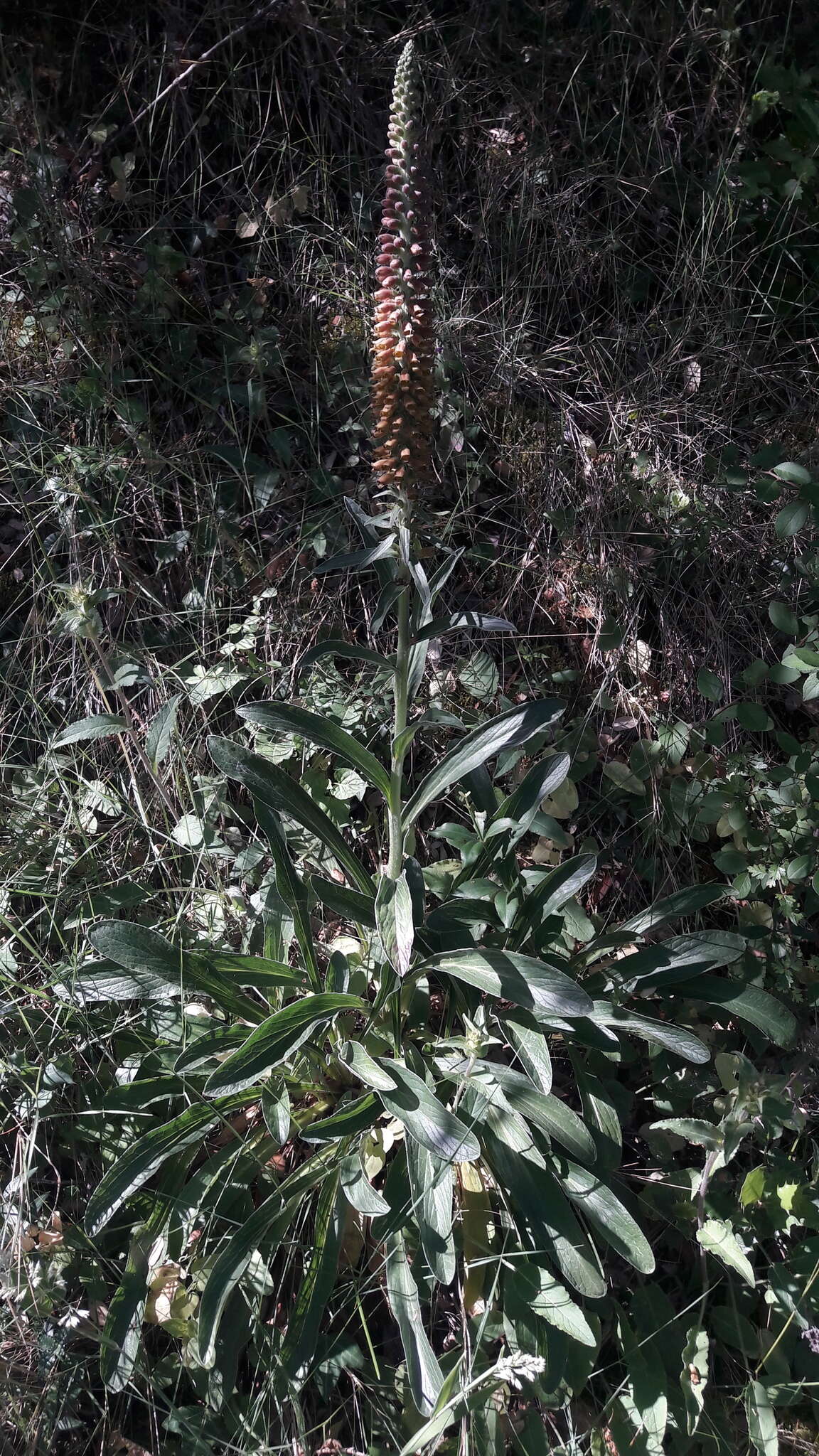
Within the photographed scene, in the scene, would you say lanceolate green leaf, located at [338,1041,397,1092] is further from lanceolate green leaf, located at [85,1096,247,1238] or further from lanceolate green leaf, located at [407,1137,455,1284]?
lanceolate green leaf, located at [85,1096,247,1238]

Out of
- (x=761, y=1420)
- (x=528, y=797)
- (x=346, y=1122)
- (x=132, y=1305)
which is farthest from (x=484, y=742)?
(x=761, y=1420)

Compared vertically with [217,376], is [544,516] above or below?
below

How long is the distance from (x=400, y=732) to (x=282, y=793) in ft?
1.31

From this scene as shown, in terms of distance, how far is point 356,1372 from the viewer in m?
2.25

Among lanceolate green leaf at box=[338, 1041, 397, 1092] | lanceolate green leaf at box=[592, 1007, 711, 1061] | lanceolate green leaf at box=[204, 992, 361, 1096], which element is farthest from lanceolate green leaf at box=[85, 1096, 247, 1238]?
lanceolate green leaf at box=[592, 1007, 711, 1061]

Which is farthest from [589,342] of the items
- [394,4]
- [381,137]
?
[394,4]

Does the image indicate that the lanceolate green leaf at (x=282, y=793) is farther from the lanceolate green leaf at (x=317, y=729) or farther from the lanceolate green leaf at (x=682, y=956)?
the lanceolate green leaf at (x=682, y=956)

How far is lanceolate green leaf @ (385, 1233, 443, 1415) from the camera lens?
195cm

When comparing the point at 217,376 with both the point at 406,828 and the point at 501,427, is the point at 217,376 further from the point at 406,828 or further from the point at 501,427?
the point at 406,828

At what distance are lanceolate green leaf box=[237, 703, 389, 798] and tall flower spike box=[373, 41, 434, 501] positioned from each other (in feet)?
1.63

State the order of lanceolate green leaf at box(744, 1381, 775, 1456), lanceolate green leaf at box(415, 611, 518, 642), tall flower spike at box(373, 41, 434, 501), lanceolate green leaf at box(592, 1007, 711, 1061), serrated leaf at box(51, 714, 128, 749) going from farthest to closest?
serrated leaf at box(51, 714, 128, 749) < lanceolate green leaf at box(592, 1007, 711, 1061) < lanceolate green leaf at box(744, 1381, 775, 1456) < lanceolate green leaf at box(415, 611, 518, 642) < tall flower spike at box(373, 41, 434, 501)

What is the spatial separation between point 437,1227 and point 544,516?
2003 millimetres

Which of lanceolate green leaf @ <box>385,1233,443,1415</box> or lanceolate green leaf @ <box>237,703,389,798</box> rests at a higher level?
lanceolate green leaf @ <box>237,703,389,798</box>

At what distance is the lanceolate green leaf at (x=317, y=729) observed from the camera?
2.08 m
